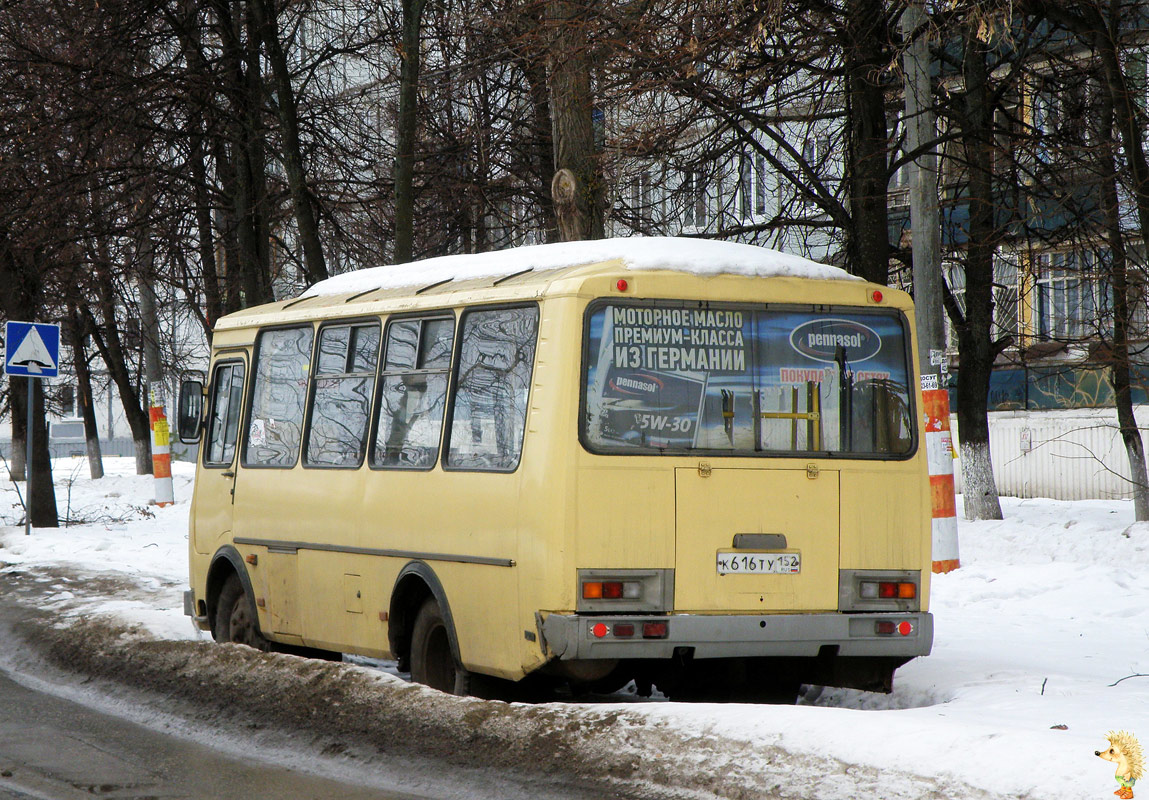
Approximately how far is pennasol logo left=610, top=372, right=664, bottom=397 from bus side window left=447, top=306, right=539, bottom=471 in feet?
1.48

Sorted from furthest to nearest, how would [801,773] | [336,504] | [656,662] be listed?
1. [336,504]
2. [656,662]
3. [801,773]

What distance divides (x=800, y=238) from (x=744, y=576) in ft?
48.8

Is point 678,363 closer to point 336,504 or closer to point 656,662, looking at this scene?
point 656,662

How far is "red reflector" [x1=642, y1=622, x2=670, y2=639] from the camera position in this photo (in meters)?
7.37

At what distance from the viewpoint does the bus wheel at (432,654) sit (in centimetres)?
842

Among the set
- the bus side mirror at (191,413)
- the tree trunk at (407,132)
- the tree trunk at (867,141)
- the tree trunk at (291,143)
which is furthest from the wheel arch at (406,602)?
the tree trunk at (291,143)

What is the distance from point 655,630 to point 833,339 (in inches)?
71.5

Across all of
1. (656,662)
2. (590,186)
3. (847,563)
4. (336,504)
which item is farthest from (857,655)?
(590,186)

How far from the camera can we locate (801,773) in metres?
5.76

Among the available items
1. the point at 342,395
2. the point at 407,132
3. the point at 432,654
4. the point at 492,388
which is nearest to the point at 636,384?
the point at 492,388

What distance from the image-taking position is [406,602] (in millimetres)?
8680

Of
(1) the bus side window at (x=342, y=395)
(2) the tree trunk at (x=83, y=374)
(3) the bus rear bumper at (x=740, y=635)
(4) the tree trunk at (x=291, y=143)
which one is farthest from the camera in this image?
(2) the tree trunk at (x=83, y=374)

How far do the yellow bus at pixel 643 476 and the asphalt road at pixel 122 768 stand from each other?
1.36 metres

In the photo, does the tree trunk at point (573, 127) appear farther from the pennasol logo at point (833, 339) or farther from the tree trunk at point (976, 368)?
the pennasol logo at point (833, 339)
